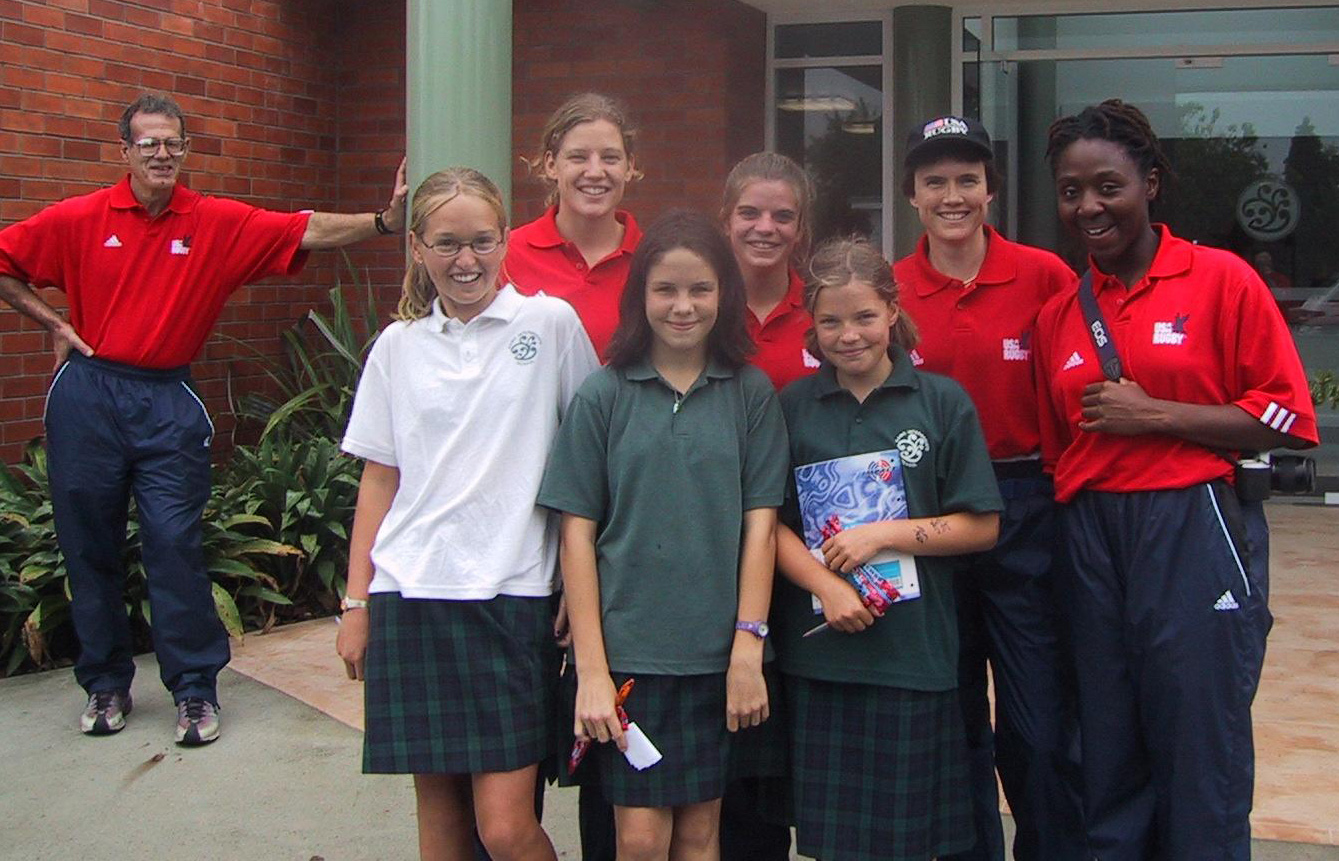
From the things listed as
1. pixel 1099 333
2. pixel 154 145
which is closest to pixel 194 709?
pixel 154 145

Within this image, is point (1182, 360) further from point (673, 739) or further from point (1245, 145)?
point (1245, 145)

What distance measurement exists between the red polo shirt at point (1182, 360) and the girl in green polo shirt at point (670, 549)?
2.17ft

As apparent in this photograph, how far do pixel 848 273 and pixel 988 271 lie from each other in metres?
0.52

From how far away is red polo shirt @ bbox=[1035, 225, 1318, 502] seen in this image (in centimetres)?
291

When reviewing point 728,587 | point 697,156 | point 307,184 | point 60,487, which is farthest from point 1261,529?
point 307,184

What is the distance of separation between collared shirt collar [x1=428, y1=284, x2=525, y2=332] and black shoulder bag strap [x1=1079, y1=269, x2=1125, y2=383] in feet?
3.94

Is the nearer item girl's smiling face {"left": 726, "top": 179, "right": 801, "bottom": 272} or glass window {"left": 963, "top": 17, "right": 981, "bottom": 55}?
girl's smiling face {"left": 726, "top": 179, "right": 801, "bottom": 272}

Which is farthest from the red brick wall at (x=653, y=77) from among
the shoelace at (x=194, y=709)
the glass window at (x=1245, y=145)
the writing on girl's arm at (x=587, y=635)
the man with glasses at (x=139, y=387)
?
the writing on girl's arm at (x=587, y=635)

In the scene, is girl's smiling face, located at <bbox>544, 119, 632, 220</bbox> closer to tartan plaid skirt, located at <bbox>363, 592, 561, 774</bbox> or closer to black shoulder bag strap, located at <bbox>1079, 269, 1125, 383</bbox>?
tartan plaid skirt, located at <bbox>363, 592, 561, 774</bbox>

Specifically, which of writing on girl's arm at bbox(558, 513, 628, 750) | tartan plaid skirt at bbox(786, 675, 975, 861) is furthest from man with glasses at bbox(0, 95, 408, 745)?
tartan plaid skirt at bbox(786, 675, 975, 861)

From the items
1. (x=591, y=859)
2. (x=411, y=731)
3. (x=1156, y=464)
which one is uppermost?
(x=1156, y=464)

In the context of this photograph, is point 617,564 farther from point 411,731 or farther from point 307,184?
point 307,184

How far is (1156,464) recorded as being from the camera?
3.00 metres

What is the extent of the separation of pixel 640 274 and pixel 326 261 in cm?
612
